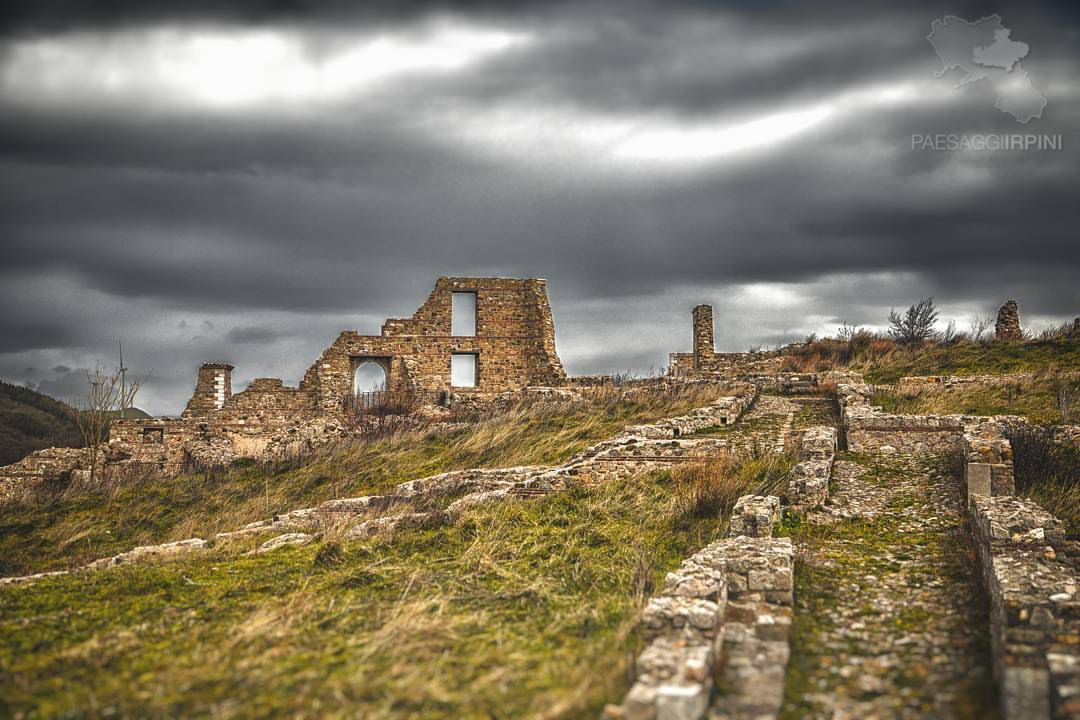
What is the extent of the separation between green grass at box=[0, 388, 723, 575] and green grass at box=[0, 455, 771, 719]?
643 centimetres

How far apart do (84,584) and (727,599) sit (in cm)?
607

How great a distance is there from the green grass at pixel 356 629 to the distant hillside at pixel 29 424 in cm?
2277

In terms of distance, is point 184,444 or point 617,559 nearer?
point 617,559

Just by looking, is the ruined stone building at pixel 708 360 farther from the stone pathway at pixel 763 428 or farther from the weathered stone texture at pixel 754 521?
the weathered stone texture at pixel 754 521

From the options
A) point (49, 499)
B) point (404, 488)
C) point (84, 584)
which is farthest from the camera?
point (49, 499)

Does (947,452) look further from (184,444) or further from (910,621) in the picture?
(184,444)

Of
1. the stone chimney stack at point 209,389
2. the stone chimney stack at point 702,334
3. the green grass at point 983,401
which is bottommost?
the green grass at point 983,401

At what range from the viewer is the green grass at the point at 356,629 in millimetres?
4531

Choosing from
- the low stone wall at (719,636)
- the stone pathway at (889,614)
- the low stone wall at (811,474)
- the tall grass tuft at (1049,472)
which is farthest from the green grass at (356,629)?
the tall grass tuft at (1049,472)

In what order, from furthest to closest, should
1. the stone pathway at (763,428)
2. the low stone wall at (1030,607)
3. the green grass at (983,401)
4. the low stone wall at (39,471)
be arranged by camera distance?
the low stone wall at (39,471) → the green grass at (983,401) → the stone pathway at (763,428) → the low stone wall at (1030,607)

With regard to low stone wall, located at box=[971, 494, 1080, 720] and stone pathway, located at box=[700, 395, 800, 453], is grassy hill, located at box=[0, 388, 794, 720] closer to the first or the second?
stone pathway, located at box=[700, 395, 800, 453]

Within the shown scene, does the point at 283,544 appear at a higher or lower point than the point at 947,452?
lower

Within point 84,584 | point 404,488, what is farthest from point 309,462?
point 84,584

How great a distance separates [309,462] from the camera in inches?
770
